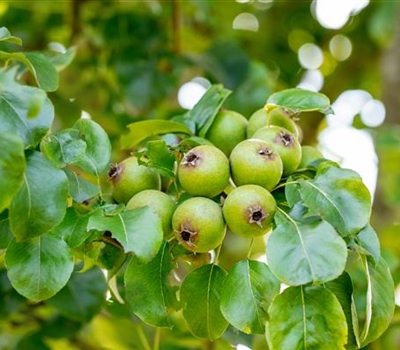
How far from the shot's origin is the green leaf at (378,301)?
2.71 ft

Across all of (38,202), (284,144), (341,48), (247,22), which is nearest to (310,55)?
(341,48)

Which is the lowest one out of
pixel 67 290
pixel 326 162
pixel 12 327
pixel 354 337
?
pixel 12 327

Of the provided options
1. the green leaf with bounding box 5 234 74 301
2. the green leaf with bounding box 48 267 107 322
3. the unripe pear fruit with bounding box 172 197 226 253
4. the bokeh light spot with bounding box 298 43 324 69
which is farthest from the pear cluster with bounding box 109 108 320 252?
the bokeh light spot with bounding box 298 43 324 69

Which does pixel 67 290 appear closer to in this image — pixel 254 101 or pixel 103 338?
pixel 103 338

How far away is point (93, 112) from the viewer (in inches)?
80.5

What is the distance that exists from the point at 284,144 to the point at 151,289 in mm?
224

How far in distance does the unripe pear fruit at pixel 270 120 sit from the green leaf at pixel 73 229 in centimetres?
25

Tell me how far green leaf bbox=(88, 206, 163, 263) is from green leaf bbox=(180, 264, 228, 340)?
0.13 meters

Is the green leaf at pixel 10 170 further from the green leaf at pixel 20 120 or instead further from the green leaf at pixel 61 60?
the green leaf at pixel 61 60

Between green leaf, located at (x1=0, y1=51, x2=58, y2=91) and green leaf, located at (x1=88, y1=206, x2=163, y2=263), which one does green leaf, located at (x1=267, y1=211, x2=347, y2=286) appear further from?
green leaf, located at (x1=0, y1=51, x2=58, y2=91)

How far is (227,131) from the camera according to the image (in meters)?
0.95

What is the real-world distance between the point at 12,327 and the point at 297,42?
4.59ft

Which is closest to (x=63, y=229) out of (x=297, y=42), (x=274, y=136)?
(x=274, y=136)

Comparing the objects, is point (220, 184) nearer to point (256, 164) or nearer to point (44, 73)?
point (256, 164)
